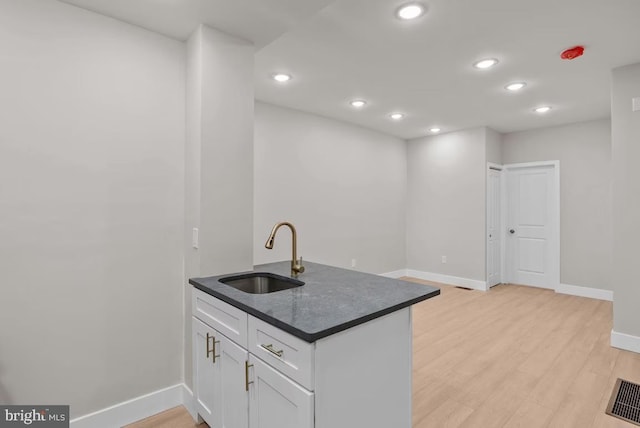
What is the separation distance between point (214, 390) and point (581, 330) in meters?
3.91

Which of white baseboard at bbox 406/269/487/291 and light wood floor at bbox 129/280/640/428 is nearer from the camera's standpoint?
light wood floor at bbox 129/280/640/428

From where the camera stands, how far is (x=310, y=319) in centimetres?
134

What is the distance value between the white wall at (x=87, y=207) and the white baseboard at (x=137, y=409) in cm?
5

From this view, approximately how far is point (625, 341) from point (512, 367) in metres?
1.29

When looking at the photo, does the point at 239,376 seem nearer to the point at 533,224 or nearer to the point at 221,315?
the point at 221,315

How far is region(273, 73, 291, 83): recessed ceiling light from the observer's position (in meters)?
3.18

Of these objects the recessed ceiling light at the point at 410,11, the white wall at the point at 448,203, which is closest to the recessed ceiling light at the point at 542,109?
the white wall at the point at 448,203

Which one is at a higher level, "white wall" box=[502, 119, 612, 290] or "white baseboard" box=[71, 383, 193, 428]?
"white wall" box=[502, 119, 612, 290]

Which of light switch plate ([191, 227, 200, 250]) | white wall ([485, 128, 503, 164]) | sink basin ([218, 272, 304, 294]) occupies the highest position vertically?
white wall ([485, 128, 503, 164])

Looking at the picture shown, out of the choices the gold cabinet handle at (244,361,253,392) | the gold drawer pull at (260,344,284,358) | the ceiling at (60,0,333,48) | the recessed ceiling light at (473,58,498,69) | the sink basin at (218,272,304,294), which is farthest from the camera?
the recessed ceiling light at (473,58,498,69)

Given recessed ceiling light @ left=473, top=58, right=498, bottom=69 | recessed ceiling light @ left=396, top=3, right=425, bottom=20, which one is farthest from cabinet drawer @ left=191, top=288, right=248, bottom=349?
recessed ceiling light @ left=473, top=58, right=498, bottom=69

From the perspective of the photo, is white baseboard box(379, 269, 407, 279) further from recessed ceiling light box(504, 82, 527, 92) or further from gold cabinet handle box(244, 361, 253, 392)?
gold cabinet handle box(244, 361, 253, 392)

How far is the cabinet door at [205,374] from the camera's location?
184 centimetres

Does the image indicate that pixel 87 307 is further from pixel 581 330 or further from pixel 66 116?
pixel 581 330
